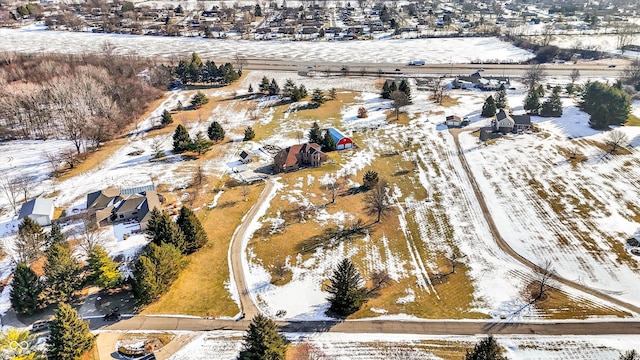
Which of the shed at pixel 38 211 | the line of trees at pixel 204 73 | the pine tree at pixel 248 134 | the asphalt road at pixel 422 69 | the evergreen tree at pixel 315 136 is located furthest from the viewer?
the asphalt road at pixel 422 69

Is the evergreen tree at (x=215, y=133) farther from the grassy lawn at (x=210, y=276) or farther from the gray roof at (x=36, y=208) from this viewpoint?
the gray roof at (x=36, y=208)

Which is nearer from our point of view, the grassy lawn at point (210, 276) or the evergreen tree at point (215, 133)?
the grassy lawn at point (210, 276)

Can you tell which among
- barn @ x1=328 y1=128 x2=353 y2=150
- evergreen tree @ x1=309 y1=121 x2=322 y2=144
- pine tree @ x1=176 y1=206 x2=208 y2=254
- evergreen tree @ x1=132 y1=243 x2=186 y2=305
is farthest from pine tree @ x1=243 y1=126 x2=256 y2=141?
evergreen tree @ x1=132 y1=243 x2=186 y2=305

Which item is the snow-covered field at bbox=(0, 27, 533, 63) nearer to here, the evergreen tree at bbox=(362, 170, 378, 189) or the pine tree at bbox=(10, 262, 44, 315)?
the evergreen tree at bbox=(362, 170, 378, 189)

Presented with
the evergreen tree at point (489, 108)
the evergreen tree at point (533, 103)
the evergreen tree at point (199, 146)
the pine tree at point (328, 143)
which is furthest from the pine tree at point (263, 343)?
the evergreen tree at point (533, 103)

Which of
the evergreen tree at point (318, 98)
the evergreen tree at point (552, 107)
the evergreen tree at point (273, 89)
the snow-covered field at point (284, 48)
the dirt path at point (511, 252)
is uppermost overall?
the snow-covered field at point (284, 48)

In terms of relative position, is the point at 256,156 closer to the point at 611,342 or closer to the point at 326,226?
the point at 326,226

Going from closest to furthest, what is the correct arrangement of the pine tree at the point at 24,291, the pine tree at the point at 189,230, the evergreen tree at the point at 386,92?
the pine tree at the point at 24,291 < the pine tree at the point at 189,230 < the evergreen tree at the point at 386,92

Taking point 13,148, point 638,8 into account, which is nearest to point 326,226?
point 13,148
